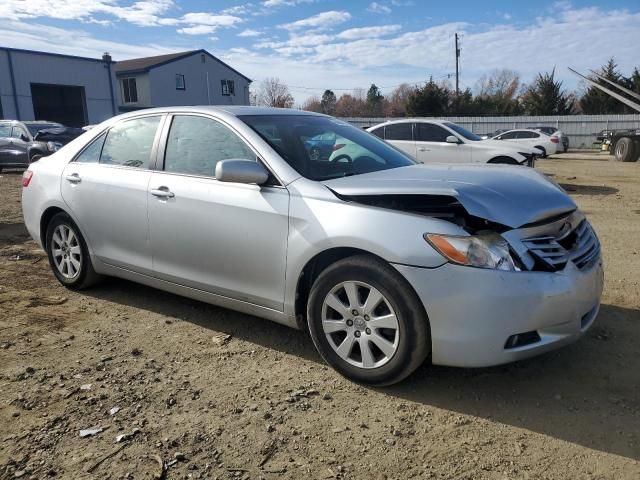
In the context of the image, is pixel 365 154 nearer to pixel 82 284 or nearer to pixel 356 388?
pixel 356 388

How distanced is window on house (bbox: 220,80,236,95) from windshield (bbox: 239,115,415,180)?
150 ft

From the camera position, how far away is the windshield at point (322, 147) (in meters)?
3.65

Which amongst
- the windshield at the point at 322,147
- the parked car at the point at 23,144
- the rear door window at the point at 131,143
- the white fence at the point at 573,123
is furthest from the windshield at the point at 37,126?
the white fence at the point at 573,123

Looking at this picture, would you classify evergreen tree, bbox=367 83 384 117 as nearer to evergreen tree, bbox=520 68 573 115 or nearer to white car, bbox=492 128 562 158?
evergreen tree, bbox=520 68 573 115

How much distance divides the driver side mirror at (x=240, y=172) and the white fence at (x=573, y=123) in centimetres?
3041

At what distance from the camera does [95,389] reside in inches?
127

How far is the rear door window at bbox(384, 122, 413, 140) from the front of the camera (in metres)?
12.4

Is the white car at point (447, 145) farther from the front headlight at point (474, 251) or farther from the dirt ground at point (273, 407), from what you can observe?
the front headlight at point (474, 251)

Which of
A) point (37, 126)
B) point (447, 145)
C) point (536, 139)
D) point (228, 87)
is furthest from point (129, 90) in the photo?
point (447, 145)

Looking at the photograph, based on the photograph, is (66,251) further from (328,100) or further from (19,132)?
(328,100)

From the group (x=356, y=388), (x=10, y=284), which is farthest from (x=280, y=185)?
(x=10, y=284)

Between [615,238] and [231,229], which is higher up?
[231,229]

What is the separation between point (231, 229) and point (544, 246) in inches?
76.6

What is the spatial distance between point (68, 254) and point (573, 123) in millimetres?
35601
